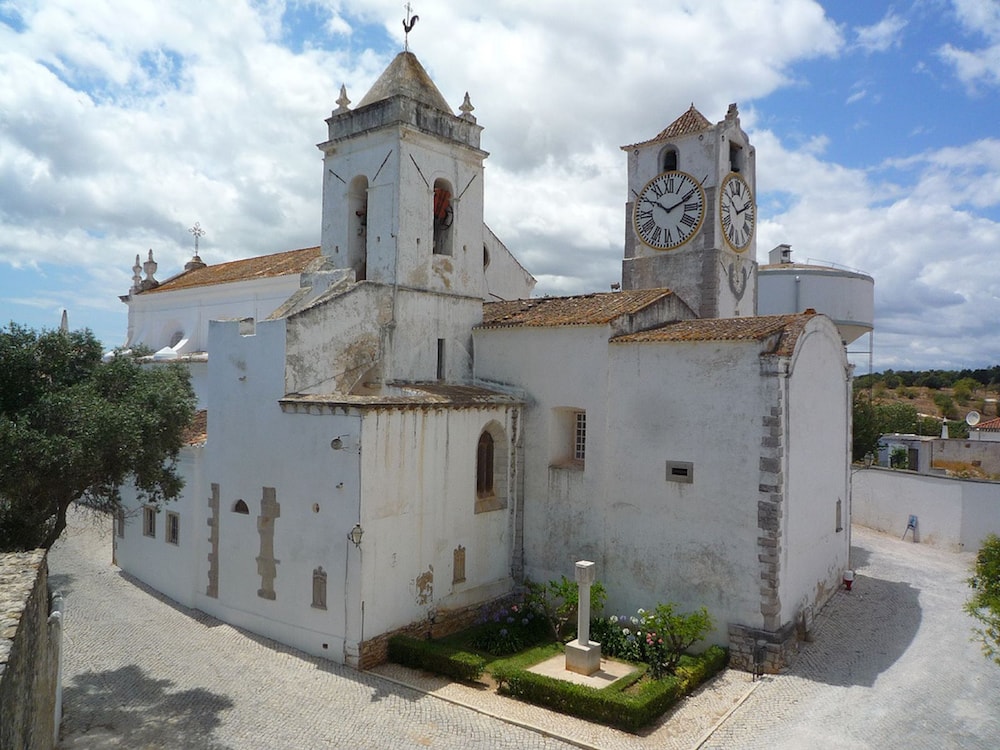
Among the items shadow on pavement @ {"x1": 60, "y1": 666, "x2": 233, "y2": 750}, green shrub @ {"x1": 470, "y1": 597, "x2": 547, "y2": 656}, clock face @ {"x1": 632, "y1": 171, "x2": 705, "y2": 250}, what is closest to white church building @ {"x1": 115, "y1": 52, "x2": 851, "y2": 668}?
green shrub @ {"x1": 470, "y1": 597, "x2": 547, "y2": 656}

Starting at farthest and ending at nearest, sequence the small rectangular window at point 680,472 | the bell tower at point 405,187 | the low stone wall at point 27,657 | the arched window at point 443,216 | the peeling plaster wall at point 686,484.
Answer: the arched window at point 443,216 < the bell tower at point 405,187 < the small rectangular window at point 680,472 < the peeling plaster wall at point 686,484 < the low stone wall at point 27,657

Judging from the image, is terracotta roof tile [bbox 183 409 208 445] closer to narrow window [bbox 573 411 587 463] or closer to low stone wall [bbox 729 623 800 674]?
narrow window [bbox 573 411 587 463]

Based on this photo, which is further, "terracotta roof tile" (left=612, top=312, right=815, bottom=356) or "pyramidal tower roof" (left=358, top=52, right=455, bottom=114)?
"pyramidal tower roof" (left=358, top=52, right=455, bottom=114)

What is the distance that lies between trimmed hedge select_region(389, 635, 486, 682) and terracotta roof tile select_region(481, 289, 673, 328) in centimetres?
834

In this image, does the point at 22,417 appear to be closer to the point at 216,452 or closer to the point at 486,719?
the point at 216,452

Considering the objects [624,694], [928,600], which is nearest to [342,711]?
[624,694]

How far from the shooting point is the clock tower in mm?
22516

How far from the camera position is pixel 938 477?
2662 centimetres

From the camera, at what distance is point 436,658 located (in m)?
15.2

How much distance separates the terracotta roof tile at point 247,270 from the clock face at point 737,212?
13000mm

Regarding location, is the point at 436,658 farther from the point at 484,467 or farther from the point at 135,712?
the point at 135,712

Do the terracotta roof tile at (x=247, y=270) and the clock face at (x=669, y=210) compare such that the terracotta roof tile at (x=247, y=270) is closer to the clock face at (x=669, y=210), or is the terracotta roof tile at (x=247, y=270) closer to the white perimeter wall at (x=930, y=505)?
the clock face at (x=669, y=210)

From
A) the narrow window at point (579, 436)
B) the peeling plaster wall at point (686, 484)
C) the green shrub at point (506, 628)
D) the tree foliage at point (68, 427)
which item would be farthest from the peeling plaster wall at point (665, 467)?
the tree foliage at point (68, 427)

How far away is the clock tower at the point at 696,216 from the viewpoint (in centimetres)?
2252
